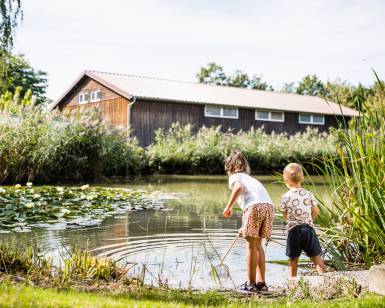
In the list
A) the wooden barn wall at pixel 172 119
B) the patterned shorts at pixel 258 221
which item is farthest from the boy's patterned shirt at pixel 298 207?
the wooden barn wall at pixel 172 119

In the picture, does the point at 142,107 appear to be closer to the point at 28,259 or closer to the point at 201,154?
the point at 201,154

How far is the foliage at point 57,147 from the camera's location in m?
17.1

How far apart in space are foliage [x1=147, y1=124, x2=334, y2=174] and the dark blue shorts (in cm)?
1984

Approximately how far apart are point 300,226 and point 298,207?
0.19 meters

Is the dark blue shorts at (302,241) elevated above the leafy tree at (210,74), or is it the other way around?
the leafy tree at (210,74)

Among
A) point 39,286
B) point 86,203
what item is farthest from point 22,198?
point 39,286

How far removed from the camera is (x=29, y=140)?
57.2ft

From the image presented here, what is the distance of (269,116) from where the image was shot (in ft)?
123

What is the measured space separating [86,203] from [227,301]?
7751 mm

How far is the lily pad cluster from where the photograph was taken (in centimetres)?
926

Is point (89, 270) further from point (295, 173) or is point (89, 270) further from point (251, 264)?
point (295, 173)

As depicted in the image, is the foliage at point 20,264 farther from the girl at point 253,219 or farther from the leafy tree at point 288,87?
the leafy tree at point 288,87

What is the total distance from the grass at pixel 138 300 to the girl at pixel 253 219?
59cm

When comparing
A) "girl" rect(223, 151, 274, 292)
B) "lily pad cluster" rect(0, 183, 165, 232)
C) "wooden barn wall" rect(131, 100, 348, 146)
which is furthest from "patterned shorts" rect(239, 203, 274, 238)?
"wooden barn wall" rect(131, 100, 348, 146)
